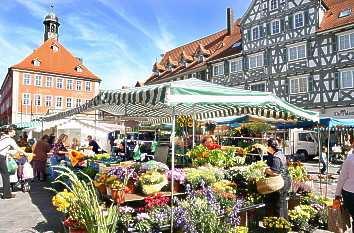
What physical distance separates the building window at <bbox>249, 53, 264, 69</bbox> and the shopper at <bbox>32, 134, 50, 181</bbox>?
69.9ft

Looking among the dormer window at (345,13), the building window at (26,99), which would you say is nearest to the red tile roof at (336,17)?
the dormer window at (345,13)

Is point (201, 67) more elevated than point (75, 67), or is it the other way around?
point (75, 67)

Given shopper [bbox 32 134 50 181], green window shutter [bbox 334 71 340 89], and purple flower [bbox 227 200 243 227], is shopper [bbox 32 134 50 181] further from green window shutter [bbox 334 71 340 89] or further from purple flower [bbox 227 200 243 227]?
green window shutter [bbox 334 71 340 89]

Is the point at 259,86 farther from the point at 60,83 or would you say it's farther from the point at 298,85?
the point at 60,83

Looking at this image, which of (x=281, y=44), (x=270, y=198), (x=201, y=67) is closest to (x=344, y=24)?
(x=281, y=44)

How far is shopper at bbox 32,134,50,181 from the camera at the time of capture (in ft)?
38.1

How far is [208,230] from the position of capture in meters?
4.57

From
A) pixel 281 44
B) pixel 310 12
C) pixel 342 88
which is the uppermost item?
pixel 310 12

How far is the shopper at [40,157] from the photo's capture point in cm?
1162

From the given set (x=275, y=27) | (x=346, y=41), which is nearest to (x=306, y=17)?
(x=275, y=27)

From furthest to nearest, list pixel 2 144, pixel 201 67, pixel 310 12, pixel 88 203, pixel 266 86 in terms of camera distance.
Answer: pixel 201 67
pixel 266 86
pixel 310 12
pixel 2 144
pixel 88 203

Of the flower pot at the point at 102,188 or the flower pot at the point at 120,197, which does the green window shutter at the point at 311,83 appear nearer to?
the flower pot at the point at 102,188

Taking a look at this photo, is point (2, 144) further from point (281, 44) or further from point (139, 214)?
point (281, 44)

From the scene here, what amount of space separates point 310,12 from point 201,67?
41.7 ft
